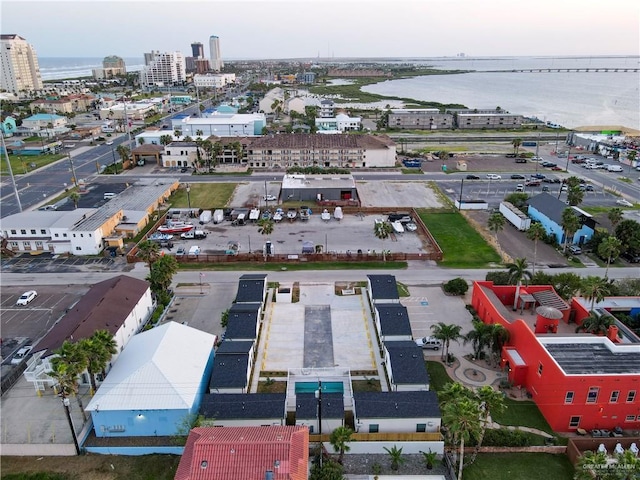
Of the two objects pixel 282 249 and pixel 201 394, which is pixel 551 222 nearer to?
pixel 282 249

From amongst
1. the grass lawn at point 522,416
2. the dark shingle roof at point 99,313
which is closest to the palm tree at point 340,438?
the grass lawn at point 522,416

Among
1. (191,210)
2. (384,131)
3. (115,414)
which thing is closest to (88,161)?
(191,210)

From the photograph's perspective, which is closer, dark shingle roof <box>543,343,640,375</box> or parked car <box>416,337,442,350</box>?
dark shingle roof <box>543,343,640,375</box>

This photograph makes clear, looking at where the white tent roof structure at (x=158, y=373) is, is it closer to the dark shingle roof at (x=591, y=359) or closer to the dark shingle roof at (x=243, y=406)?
the dark shingle roof at (x=243, y=406)

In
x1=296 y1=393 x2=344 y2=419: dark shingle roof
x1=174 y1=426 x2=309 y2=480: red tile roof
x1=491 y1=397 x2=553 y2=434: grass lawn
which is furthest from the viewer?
x1=491 y1=397 x2=553 y2=434: grass lawn

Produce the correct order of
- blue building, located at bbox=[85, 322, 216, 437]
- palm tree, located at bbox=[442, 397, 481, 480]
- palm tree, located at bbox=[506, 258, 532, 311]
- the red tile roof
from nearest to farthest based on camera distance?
the red tile roof → palm tree, located at bbox=[442, 397, 481, 480] → blue building, located at bbox=[85, 322, 216, 437] → palm tree, located at bbox=[506, 258, 532, 311]

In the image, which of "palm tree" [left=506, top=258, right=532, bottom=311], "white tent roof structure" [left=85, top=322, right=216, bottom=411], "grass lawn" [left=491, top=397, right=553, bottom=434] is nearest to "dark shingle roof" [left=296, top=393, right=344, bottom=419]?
"white tent roof structure" [left=85, top=322, right=216, bottom=411]

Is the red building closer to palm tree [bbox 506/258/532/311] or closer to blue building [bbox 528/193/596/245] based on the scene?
palm tree [bbox 506/258/532/311]
